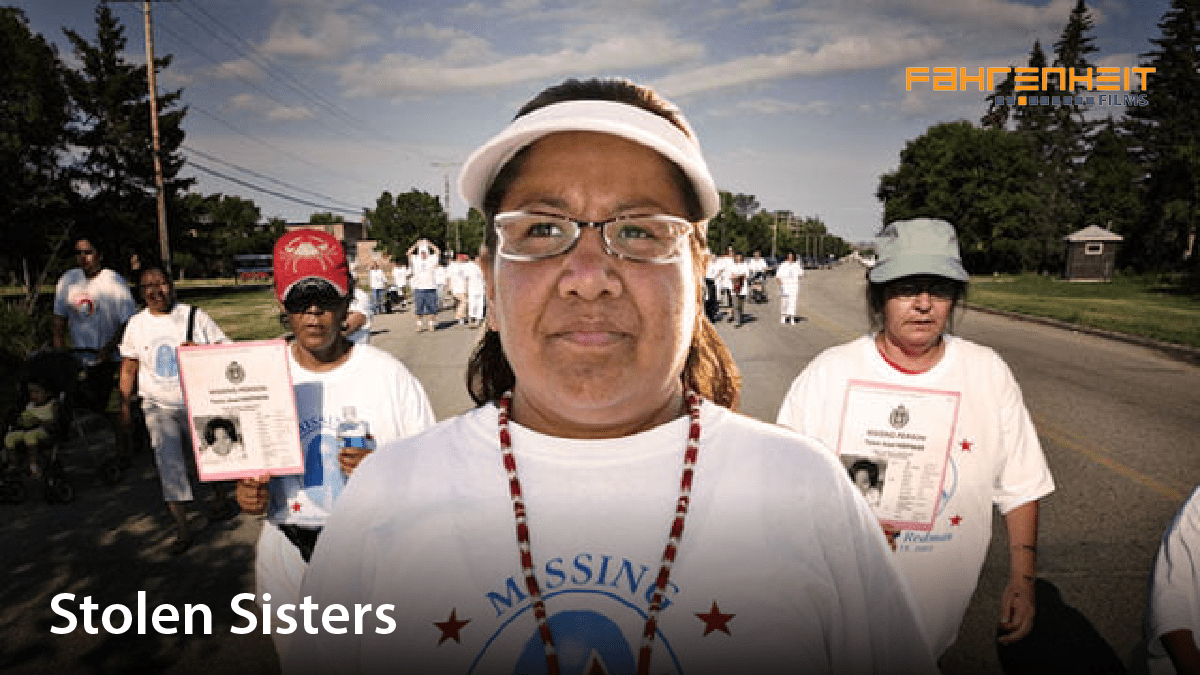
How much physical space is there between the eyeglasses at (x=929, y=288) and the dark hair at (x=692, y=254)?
117cm

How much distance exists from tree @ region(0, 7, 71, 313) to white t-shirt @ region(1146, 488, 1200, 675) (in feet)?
113

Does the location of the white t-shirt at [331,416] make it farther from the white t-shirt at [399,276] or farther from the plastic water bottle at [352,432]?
the white t-shirt at [399,276]

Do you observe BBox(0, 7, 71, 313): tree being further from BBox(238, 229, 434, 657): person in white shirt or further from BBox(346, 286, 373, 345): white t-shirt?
BBox(238, 229, 434, 657): person in white shirt

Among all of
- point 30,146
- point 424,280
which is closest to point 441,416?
point 424,280

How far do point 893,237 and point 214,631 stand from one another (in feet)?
14.0

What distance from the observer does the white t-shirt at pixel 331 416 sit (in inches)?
121

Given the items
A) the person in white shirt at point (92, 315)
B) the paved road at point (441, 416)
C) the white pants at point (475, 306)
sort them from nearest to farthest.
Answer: the paved road at point (441, 416) → the person in white shirt at point (92, 315) → the white pants at point (475, 306)

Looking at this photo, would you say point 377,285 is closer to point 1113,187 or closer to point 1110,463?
point 1110,463

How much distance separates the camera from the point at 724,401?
176 cm

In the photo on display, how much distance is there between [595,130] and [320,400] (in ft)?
8.09

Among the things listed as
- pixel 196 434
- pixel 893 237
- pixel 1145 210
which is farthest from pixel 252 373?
pixel 1145 210

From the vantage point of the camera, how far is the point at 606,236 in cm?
132

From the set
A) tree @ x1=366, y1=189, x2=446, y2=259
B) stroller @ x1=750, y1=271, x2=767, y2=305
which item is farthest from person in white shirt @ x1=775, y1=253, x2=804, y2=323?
tree @ x1=366, y1=189, x2=446, y2=259

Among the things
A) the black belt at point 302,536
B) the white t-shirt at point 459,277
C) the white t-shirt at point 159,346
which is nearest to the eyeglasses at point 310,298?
the black belt at point 302,536
